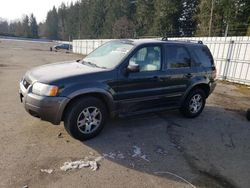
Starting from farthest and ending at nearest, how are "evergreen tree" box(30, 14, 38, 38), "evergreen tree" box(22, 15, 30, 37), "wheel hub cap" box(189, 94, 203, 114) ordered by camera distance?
"evergreen tree" box(30, 14, 38, 38), "evergreen tree" box(22, 15, 30, 37), "wheel hub cap" box(189, 94, 203, 114)

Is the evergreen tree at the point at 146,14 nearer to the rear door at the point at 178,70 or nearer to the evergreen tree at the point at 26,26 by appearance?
the rear door at the point at 178,70

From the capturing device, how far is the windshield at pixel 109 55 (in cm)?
472

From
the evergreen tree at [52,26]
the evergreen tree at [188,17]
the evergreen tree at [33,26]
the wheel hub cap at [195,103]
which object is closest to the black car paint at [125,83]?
the wheel hub cap at [195,103]

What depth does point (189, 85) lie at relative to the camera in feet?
19.0

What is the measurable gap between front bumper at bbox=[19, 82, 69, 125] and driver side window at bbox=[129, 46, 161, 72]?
159 centimetres

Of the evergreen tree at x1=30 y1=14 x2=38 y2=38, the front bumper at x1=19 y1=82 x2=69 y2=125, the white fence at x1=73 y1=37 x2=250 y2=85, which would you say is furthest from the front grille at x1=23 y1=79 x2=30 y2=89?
the evergreen tree at x1=30 y1=14 x2=38 y2=38

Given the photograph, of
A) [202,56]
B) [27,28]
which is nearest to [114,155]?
[202,56]

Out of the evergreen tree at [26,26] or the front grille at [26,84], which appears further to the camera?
the evergreen tree at [26,26]

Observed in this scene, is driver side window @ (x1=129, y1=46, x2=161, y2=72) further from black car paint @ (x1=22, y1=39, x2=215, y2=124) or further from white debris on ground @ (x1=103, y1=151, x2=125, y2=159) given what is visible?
white debris on ground @ (x1=103, y1=151, x2=125, y2=159)

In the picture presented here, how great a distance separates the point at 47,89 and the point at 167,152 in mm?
2381

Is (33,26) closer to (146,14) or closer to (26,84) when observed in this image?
(146,14)

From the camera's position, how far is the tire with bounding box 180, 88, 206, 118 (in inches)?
236

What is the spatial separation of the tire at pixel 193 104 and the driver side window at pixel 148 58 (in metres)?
1.42

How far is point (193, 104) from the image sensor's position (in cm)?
615
